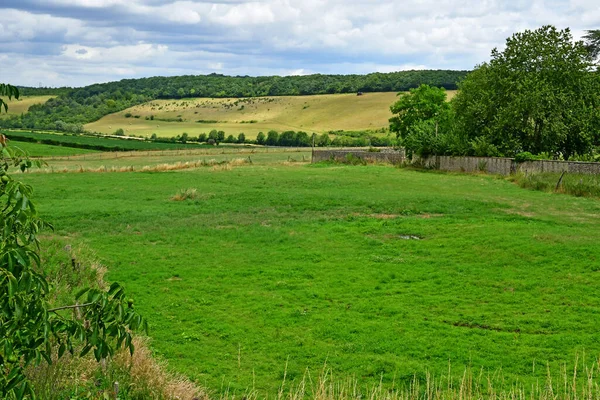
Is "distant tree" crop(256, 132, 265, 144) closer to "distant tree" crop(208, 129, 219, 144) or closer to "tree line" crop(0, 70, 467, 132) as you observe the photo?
"distant tree" crop(208, 129, 219, 144)

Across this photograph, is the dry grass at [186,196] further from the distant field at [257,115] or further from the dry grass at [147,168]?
the distant field at [257,115]

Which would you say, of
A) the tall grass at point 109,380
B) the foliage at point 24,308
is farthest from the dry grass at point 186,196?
the foliage at point 24,308

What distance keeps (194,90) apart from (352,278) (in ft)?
551

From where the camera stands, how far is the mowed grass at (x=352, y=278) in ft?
38.4

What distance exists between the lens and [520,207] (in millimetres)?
29516

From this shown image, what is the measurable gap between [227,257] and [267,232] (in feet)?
13.3

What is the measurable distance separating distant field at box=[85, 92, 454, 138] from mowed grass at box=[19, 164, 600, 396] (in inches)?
3760

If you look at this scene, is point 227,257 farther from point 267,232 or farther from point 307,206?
point 307,206

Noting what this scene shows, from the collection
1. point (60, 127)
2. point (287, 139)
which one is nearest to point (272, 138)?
Answer: point (287, 139)

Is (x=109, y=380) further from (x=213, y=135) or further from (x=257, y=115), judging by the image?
(x=257, y=115)

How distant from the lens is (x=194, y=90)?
179 meters

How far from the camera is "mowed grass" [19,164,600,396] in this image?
1170 cm

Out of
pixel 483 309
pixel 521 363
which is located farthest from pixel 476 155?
pixel 521 363

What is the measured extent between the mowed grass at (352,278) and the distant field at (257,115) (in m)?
95.5
